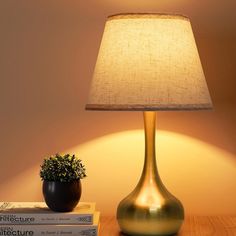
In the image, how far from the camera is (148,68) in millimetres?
1185

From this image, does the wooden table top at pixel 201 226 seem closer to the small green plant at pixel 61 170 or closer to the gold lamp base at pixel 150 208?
the gold lamp base at pixel 150 208

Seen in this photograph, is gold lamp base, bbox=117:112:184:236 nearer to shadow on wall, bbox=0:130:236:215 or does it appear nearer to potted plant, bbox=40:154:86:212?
potted plant, bbox=40:154:86:212

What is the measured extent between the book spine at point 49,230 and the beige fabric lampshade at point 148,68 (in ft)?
0.91

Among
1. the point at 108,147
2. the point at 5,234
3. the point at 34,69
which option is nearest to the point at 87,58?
the point at 34,69

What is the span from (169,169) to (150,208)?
0.31 m

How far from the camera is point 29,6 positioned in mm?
1564

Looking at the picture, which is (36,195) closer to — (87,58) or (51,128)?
(51,128)

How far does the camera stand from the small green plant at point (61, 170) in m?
1.28

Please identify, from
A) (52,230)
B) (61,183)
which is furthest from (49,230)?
(61,183)

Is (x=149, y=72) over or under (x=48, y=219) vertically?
over

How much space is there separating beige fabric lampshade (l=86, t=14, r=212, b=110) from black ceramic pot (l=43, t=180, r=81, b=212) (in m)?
0.20

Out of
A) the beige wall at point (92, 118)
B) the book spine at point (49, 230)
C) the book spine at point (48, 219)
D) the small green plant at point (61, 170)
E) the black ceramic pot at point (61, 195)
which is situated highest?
the beige wall at point (92, 118)

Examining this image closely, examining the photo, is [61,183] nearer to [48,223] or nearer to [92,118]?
[48,223]

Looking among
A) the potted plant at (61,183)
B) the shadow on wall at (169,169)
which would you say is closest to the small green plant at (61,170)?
the potted plant at (61,183)
